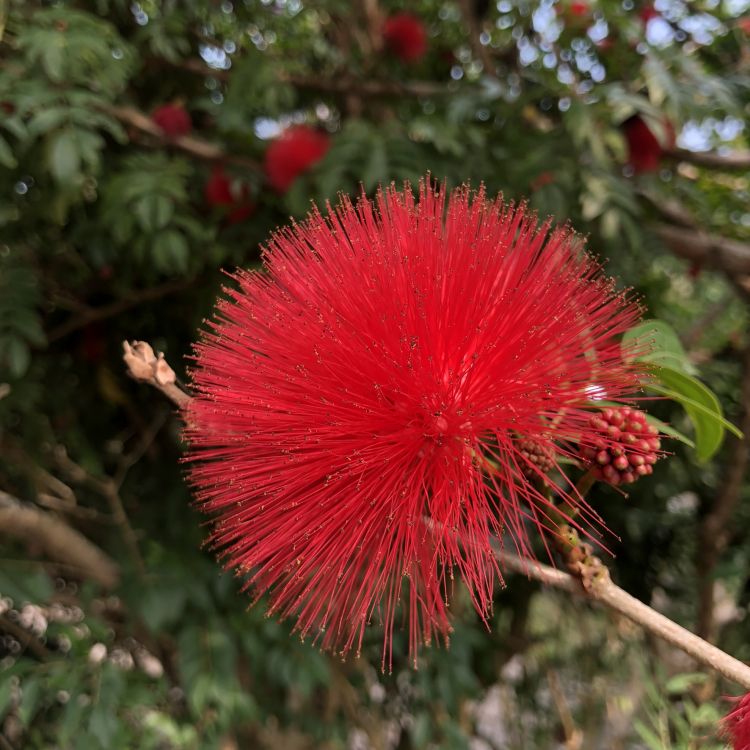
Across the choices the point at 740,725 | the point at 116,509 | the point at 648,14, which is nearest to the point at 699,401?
the point at 740,725

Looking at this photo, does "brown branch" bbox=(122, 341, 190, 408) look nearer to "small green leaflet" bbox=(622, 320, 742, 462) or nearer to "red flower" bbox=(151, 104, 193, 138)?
"small green leaflet" bbox=(622, 320, 742, 462)

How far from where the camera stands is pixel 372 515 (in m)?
0.63

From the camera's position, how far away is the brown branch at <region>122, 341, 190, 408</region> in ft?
2.34

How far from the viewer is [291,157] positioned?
1.52m

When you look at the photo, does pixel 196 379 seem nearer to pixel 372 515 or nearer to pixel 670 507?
pixel 372 515

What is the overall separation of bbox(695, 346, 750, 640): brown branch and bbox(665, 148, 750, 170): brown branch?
1.77 feet

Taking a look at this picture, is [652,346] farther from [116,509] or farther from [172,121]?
[116,509]

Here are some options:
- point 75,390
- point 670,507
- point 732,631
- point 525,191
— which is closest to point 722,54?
point 525,191

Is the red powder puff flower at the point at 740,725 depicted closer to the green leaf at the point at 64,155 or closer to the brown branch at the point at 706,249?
the brown branch at the point at 706,249

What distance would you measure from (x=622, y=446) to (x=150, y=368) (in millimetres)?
509

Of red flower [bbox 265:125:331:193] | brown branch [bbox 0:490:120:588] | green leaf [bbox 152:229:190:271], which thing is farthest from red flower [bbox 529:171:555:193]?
brown branch [bbox 0:490:120:588]

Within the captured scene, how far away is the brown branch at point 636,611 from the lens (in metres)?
0.56

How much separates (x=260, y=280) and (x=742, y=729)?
0.62 m

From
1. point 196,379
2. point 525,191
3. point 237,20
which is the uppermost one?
point 237,20
